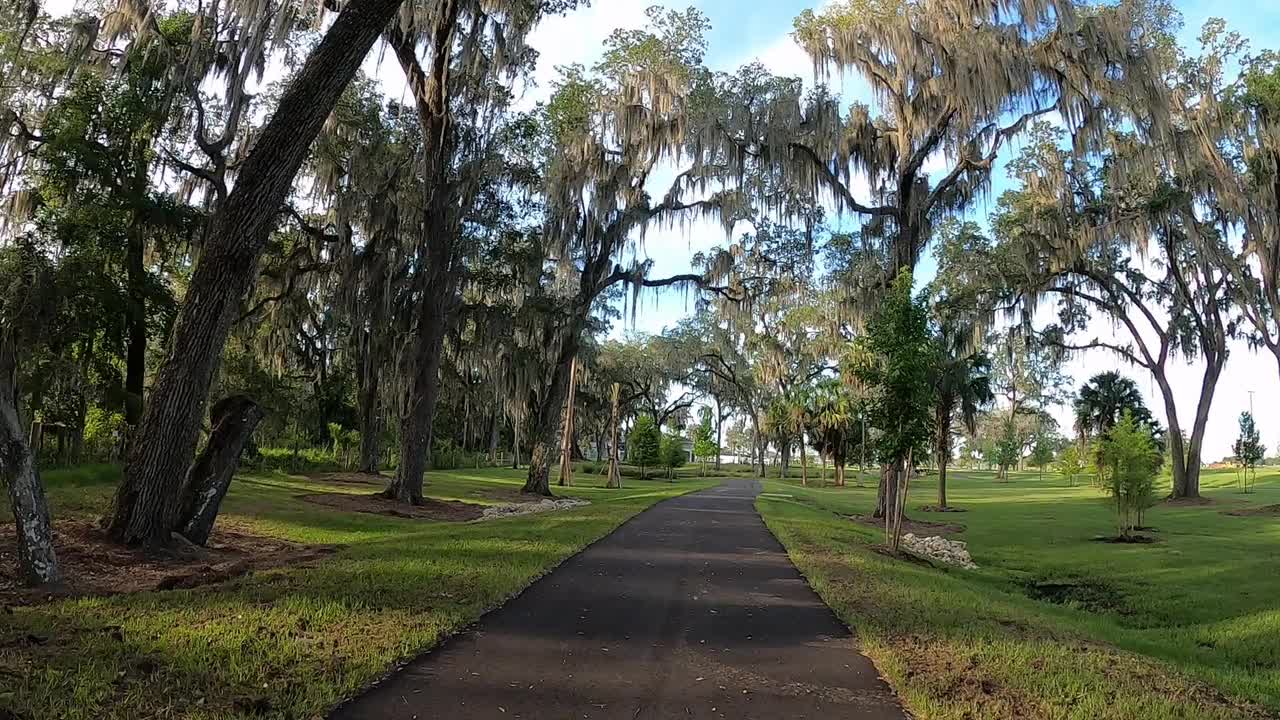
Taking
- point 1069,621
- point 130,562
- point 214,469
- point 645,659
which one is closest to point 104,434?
point 214,469

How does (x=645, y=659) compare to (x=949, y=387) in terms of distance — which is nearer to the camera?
(x=645, y=659)

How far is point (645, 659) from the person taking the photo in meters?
5.79

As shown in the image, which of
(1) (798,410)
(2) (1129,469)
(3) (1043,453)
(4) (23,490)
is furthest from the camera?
(3) (1043,453)

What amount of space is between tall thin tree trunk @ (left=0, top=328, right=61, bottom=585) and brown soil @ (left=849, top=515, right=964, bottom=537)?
18332mm

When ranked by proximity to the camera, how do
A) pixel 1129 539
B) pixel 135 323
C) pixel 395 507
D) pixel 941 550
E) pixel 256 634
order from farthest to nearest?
pixel 135 323
pixel 395 507
pixel 1129 539
pixel 941 550
pixel 256 634

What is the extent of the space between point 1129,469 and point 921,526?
232 inches

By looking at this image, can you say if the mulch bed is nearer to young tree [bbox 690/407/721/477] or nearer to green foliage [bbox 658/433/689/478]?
green foliage [bbox 658/433/689/478]

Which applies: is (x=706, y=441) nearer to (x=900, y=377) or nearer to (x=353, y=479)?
(x=353, y=479)

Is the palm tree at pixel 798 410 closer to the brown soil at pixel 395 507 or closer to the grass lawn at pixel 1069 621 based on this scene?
the grass lawn at pixel 1069 621

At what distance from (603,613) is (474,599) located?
123cm

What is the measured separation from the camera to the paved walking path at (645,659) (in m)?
4.63

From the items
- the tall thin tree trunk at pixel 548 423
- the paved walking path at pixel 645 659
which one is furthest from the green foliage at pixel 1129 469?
the tall thin tree trunk at pixel 548 423

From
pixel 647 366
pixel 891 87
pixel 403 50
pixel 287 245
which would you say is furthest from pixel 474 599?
pixel 647 366

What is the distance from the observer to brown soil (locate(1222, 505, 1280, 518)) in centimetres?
2370
